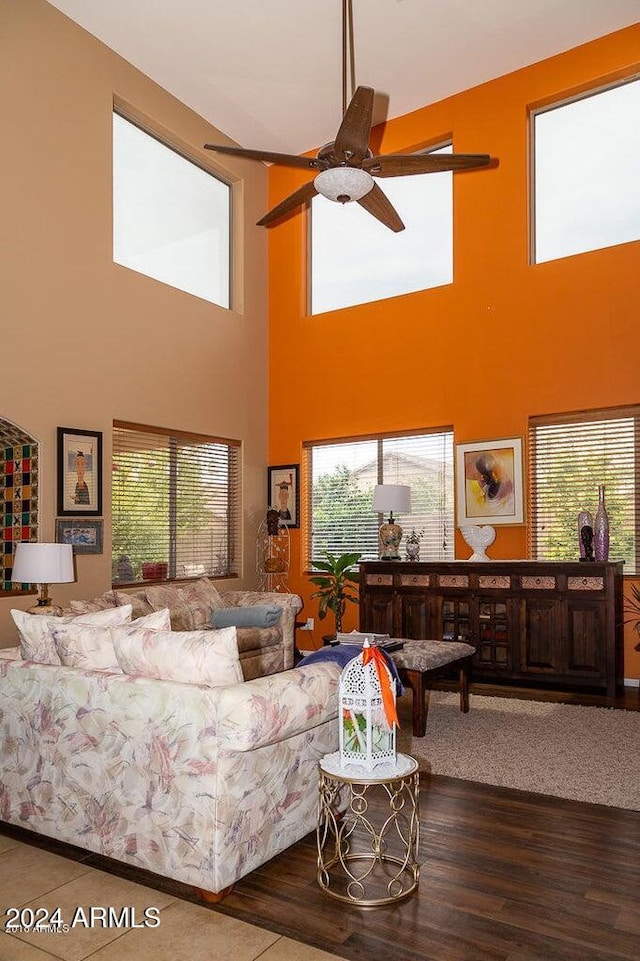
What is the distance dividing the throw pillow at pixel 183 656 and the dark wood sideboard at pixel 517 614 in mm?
3871

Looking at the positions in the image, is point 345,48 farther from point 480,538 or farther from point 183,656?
point 183,656

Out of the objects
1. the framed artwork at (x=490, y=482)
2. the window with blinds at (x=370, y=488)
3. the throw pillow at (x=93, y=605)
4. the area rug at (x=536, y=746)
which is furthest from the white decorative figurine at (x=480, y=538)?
the throw pillow at (x=93, y=605)

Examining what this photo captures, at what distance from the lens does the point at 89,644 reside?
3.26m

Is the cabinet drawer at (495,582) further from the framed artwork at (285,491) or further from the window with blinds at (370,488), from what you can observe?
the framed artwork at (285,491)

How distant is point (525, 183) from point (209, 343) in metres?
3.59

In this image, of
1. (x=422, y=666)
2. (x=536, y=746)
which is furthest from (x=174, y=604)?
(x=536, y=746)

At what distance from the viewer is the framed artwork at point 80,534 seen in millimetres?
6129

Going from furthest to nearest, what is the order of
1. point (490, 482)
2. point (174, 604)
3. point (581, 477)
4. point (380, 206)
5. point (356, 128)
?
point (490, 482), point (581, 477), point (174, 604), point (380, 206), point (356, 128)

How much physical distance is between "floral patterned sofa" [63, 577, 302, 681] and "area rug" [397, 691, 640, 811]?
1249 millimetres

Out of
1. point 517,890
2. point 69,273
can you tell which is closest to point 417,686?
point 517,890

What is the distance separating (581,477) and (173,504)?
4015 mm

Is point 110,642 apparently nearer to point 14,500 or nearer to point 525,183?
point 14,500

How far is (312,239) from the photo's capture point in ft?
28.8

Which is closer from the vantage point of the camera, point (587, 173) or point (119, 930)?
point (119, 930)
